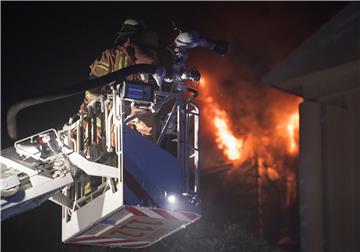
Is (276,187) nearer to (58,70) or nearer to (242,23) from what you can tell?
(242,23)

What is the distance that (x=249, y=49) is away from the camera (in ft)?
61.6

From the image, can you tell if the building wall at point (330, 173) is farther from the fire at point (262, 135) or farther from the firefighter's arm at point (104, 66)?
the fire at point (262, 135)

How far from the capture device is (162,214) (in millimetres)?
6621

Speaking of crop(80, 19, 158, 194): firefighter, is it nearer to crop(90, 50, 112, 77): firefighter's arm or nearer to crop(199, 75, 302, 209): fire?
crop(90, 50, 112, 77): firefighter's arm

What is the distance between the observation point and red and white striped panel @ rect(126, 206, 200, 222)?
6.43 m

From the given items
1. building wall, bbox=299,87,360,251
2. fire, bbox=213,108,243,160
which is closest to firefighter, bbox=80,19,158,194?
building wall, bbox=299,87,360,251

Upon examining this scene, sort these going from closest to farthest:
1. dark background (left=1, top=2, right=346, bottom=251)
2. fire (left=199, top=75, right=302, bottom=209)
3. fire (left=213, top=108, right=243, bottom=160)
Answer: dark background (left=1, top=2, right=346, bottom=251), fire (left=213, top=108, right=243, bottom=160), fire (left=199, top=75, right=302, bottom=209)

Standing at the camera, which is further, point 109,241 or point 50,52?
point 50,52

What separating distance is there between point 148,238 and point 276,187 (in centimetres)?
1266

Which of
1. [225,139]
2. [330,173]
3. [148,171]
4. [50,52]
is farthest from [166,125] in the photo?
[225,139]

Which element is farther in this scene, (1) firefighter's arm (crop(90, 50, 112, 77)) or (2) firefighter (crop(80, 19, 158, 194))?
(1) firefighter's arm (crop(90, 50, 112, 77))

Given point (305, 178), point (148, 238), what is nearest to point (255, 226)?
point (305, 178)

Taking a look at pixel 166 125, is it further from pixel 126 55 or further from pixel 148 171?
pixel 126 55

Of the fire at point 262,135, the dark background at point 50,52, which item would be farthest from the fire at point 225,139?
the dark background at point 50,52
